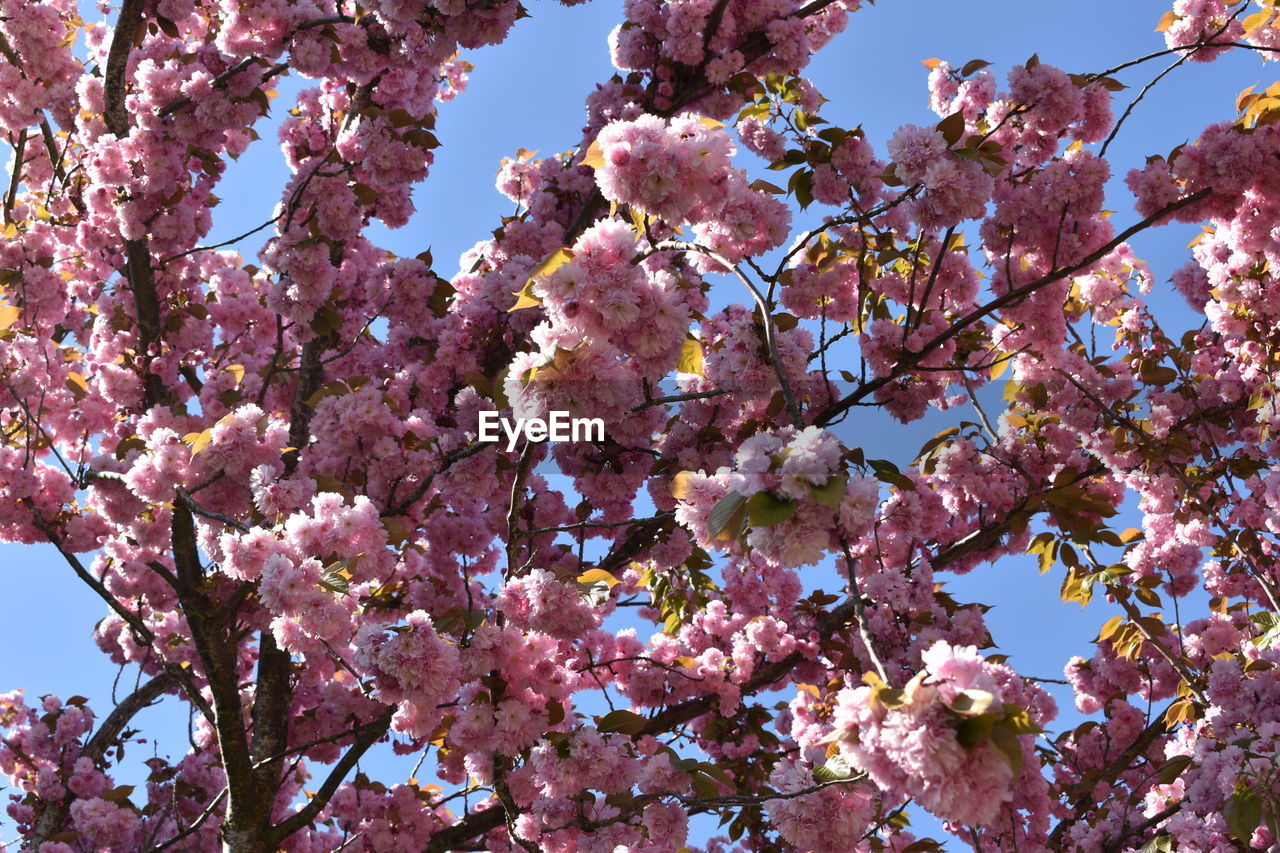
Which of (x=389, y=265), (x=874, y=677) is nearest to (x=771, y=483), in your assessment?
(x=874, y=677)

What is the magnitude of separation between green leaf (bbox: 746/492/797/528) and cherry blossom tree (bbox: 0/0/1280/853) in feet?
2.17

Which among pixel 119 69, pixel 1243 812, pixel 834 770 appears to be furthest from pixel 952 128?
pixel 119 69

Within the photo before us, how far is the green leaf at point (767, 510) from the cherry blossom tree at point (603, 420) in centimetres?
66

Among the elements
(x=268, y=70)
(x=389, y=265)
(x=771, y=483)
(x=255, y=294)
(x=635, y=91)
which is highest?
(x=268, y=70)

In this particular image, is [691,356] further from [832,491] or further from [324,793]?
[324,793]

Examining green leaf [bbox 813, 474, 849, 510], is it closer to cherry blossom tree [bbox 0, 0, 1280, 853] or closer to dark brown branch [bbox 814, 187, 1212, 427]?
cherry blossom tree [bbox 0, 0, 1280, 853]

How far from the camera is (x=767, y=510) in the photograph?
155cm

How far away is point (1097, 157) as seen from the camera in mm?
3732

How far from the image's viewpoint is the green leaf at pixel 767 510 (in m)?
1.53

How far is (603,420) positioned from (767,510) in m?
0.75

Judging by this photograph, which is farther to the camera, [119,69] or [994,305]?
[119,69]

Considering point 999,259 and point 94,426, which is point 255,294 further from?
point 999,259

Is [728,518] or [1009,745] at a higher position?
[728,518]

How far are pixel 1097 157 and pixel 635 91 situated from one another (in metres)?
2.25
